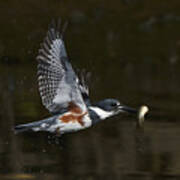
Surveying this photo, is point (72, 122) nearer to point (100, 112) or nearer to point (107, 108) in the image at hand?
point (100, 112)

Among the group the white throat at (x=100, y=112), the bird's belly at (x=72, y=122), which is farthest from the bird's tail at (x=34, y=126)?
the white throat at (x=100, y=112)

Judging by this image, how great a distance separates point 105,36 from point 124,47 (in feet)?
2.48

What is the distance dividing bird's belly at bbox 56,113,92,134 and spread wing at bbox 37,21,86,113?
0.09 m

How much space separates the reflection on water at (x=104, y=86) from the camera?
9.05m

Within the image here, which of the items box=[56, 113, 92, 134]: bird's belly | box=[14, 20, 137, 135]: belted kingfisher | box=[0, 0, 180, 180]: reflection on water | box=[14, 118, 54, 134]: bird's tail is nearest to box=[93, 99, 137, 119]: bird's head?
box=[14, 20, 137, 135]: belted kingfisher

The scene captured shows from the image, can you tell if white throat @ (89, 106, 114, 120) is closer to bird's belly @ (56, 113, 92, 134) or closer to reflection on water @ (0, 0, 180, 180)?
bird's belly @ (56, 113, 92, 134)

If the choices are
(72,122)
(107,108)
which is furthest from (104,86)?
(72,122)

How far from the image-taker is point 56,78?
7.57 meters

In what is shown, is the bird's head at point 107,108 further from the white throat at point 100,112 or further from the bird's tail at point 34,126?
the bird's tail at point 34,126

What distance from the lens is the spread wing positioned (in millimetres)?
7438

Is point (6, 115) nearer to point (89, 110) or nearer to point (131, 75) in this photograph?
point (89, 110)

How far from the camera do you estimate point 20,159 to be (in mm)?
9031

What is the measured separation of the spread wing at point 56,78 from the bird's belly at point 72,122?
0.31 feet

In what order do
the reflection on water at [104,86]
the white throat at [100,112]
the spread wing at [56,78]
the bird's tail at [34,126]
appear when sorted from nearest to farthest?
the spread wing at [56,78] → the bird's tail at [34,126] → the white throat at [100,112] → the reflection on water at [104,86]
